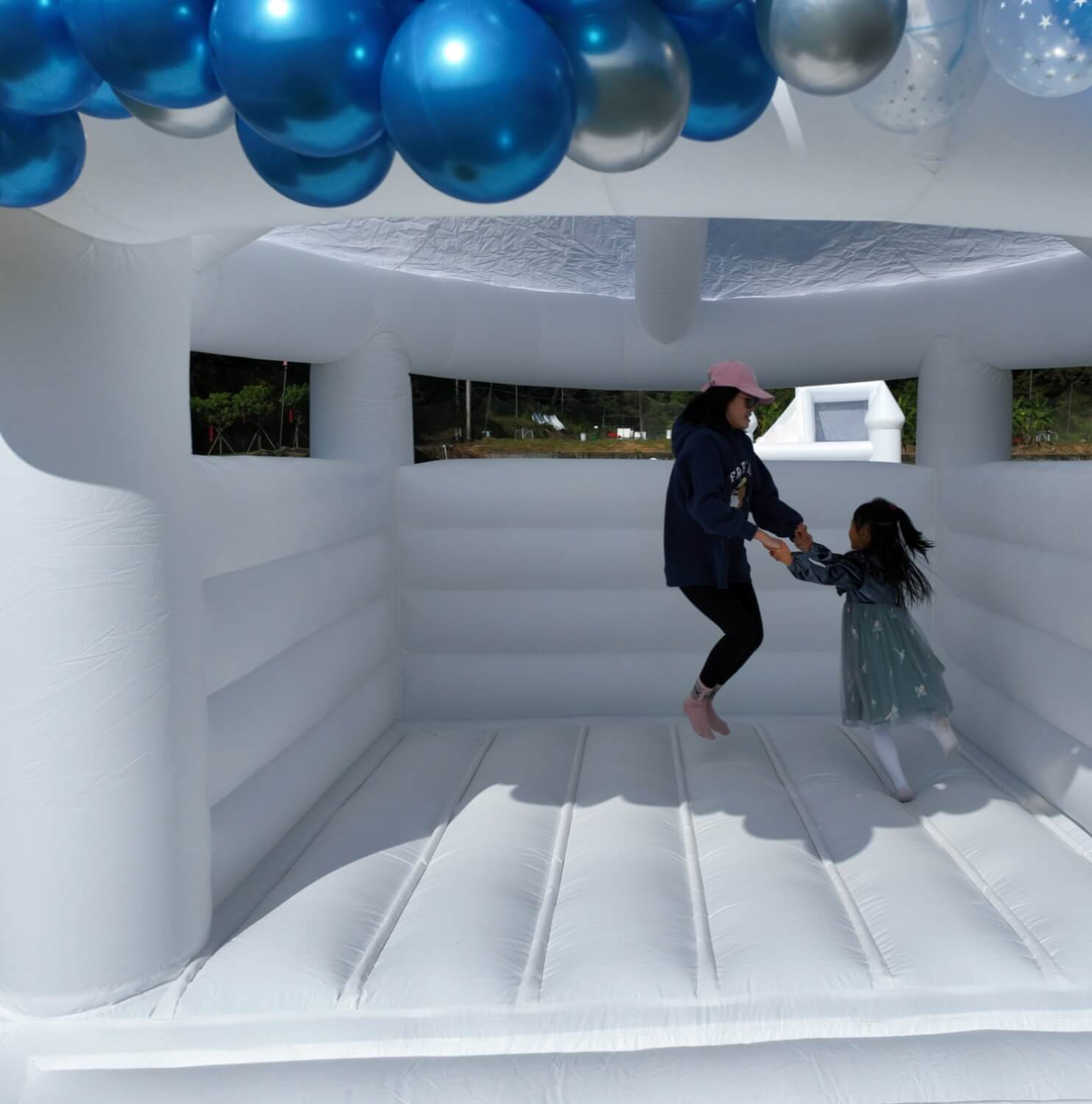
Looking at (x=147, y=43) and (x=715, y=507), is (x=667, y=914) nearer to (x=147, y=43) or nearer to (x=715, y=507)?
(x=715, y=507)

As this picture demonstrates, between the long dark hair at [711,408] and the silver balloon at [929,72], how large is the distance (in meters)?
1.28

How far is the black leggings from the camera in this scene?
2477 millimetres

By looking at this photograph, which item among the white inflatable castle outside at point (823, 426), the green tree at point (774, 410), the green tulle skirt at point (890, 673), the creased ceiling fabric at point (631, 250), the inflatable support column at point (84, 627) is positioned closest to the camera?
the inflatable support column at point (84, 627)

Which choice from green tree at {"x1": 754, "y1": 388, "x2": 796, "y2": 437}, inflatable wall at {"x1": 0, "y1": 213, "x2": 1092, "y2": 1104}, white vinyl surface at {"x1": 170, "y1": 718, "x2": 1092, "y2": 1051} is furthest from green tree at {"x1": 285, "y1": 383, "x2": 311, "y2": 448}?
white vinyl surface at {"x1": 170, "y1": 718, "x2": 1092, "y2": 1051}

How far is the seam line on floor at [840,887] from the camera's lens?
148 centimetres

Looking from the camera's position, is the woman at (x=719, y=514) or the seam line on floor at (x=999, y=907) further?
the woman at (x=719, y=514)

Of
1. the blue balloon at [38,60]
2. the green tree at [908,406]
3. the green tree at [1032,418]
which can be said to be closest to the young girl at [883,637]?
the blue balloon at [38,60]

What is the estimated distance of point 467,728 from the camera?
9.50ft

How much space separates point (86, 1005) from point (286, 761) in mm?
702

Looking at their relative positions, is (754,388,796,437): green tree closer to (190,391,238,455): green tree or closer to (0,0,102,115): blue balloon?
(190,391,238,455): green tree

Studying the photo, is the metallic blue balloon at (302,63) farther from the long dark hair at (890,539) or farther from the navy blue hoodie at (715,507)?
the long dark hair at (890,539)

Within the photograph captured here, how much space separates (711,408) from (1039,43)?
1474 mm

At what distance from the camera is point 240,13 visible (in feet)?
2.70

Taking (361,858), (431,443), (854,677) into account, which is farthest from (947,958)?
(431,443)
